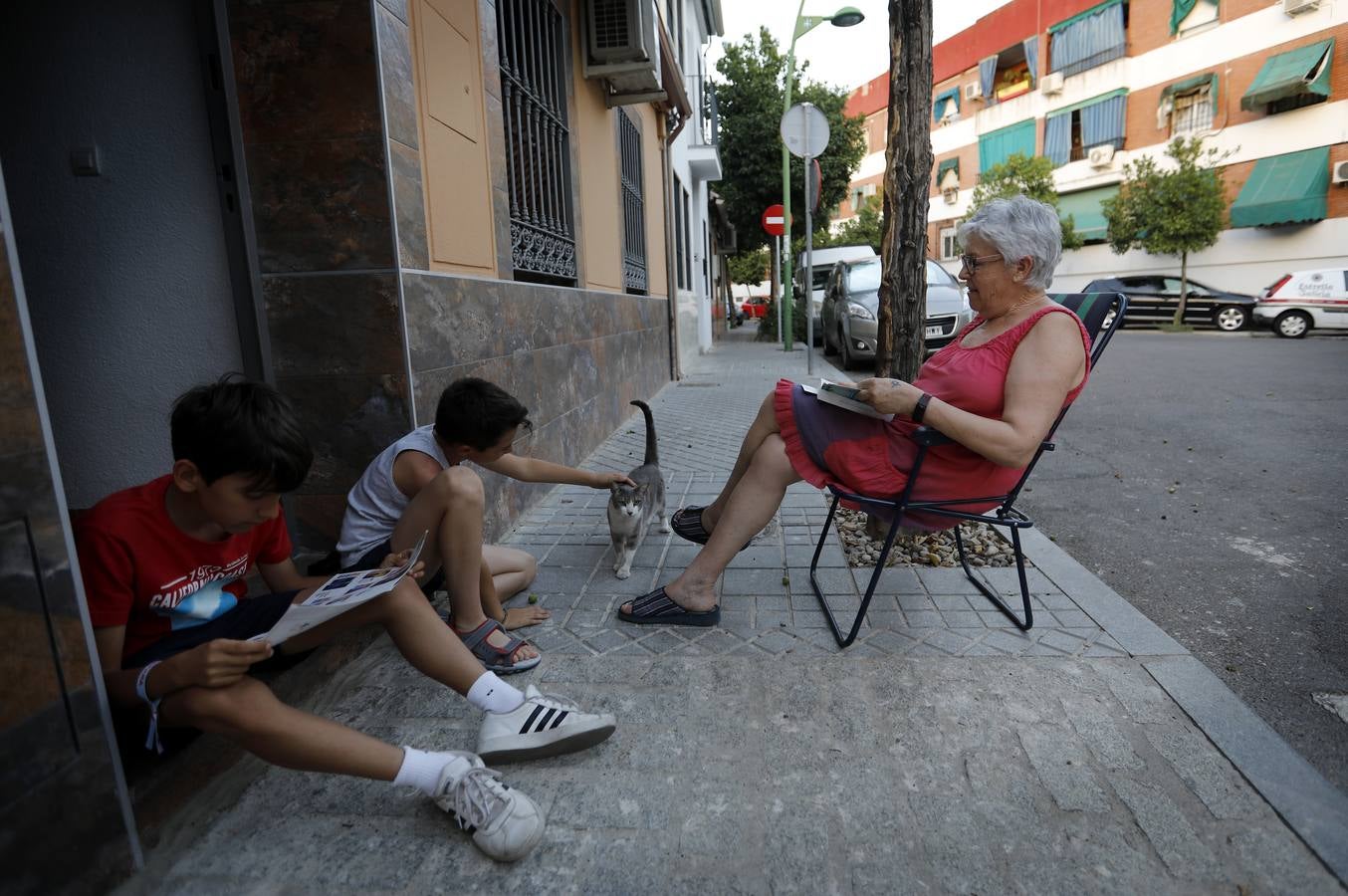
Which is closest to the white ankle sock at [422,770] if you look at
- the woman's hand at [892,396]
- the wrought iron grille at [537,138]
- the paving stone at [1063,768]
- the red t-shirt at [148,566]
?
the red t-shirt at [148,566]

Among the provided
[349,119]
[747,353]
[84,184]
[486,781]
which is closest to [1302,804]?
[486,781]

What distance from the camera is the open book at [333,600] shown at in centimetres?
158

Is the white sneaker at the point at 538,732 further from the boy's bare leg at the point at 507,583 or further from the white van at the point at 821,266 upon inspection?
the white van at the point at 821,266

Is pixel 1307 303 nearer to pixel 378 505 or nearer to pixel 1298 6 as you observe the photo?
pixel 1298 6

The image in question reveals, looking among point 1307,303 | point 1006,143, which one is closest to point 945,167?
point 1006,143

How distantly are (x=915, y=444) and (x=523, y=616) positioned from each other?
1.57 meters

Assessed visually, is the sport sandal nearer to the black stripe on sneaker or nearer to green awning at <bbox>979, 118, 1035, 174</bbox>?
the black stripe on sneaker

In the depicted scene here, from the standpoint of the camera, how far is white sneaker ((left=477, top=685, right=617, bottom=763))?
2.02 meters

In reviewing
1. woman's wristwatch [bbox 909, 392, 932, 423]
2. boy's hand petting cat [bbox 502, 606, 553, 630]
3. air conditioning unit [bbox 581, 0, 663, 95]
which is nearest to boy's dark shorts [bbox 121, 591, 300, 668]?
boy's hand petting cat [bbox 502, 606, 553, 630]

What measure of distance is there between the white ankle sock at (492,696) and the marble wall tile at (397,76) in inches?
80.4

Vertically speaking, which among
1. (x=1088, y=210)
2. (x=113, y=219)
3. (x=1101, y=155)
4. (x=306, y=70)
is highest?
(x=1101, y=155)

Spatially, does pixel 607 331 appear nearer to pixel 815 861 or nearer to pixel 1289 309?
pixel 815 861

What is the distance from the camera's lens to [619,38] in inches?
252

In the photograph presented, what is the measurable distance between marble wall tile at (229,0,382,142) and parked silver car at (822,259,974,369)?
25.0ft
